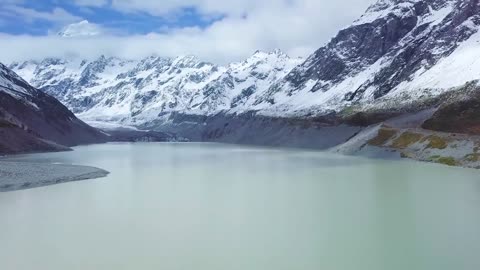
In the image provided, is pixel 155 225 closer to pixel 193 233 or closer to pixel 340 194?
pixel 193 233

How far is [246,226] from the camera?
100 feet

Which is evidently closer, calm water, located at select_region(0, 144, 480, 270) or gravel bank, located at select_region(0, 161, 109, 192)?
calm water, located at select_region(0, 144, 480, 270)

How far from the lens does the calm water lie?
23.0 meters

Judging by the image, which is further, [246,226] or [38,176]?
[38,176]

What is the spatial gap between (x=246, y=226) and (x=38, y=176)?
3497cm

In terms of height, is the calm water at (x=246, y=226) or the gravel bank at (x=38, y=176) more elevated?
the gravel bank at (x=38, y=176)

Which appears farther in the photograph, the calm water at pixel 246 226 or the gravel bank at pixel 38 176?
the gravel bank at pixel 38 176

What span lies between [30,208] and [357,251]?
81.0 ft

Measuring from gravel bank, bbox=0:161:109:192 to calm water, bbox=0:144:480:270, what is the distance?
3.46 m

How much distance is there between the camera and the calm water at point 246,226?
22953 mm

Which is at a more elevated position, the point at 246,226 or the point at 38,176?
the point at 38,176

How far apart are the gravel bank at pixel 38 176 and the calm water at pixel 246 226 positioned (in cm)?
346

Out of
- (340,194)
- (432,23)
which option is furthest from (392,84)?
(340,194)

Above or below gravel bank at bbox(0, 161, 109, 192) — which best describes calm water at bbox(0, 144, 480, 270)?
below
